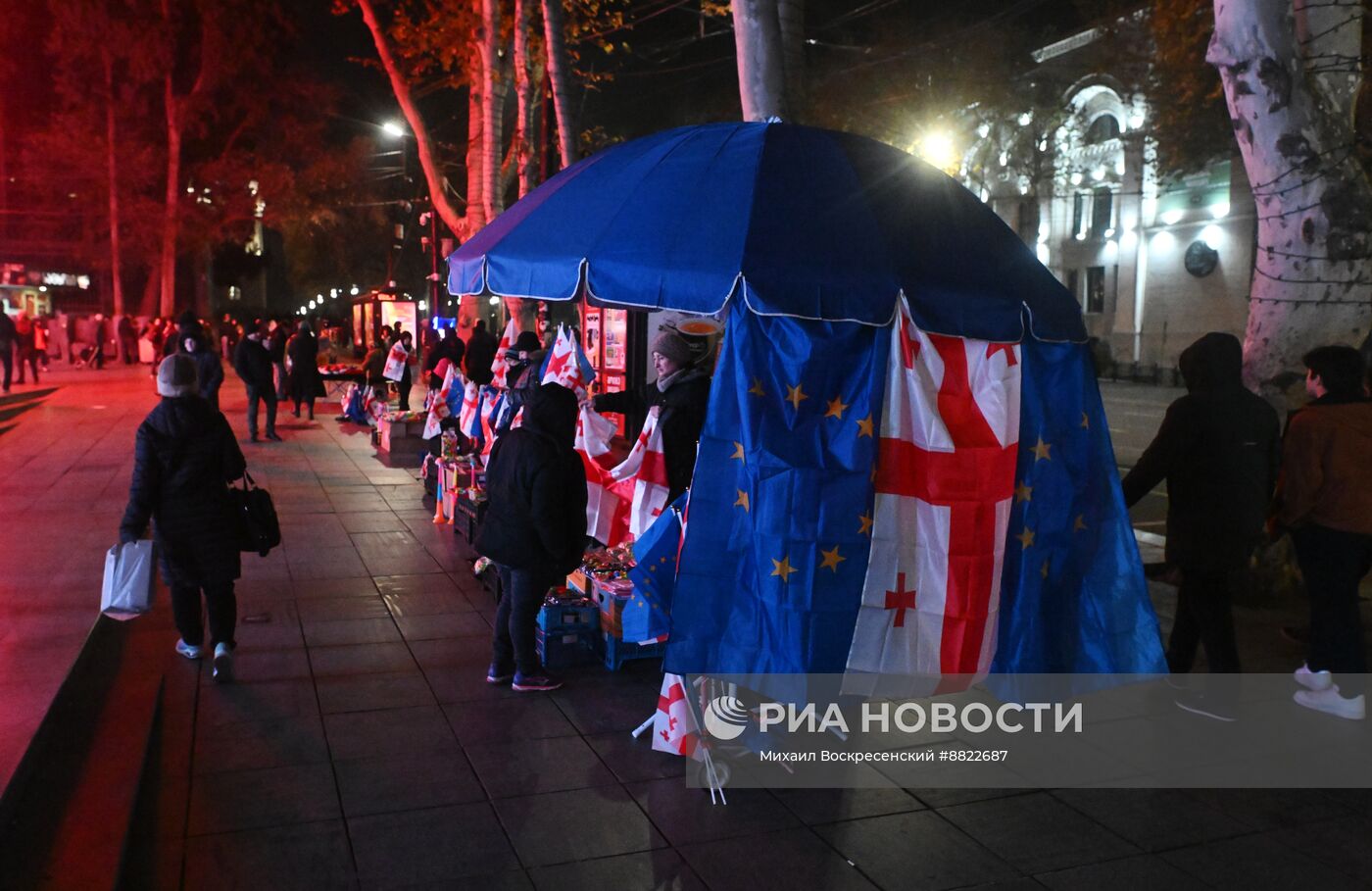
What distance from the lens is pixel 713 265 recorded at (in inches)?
164

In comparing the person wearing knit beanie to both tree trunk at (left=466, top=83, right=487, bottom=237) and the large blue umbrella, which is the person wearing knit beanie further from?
tree trunk at (left=466, top=83, right=487, bottom=237)

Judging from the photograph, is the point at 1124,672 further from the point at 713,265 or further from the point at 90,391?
the point at 90,391

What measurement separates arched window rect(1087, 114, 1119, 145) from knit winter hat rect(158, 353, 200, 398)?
40563mm

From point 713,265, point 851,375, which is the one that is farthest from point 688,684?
point 713,265

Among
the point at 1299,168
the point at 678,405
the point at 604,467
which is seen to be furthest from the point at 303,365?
the point at 1299,168

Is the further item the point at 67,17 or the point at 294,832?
the point at 67,17

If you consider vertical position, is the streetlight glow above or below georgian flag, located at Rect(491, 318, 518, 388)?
above

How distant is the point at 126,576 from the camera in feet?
16.9

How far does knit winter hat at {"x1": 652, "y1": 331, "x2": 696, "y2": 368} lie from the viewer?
533cm

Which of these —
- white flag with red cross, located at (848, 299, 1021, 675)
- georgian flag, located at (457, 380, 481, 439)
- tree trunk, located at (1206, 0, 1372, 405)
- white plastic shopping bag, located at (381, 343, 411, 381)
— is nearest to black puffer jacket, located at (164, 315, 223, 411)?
white plastic shopping bag, located at (381, 343, 411, 381)

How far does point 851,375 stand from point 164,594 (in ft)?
18.1

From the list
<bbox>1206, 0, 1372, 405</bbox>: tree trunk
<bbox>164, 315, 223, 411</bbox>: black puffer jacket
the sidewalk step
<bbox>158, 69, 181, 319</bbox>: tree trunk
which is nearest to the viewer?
the sidewalk step

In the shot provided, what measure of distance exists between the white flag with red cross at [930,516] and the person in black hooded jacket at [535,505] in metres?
1.58

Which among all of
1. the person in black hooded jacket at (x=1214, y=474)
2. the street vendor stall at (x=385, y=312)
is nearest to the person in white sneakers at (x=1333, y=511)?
the person in black hooded jacket at (x=1214, y=474)
